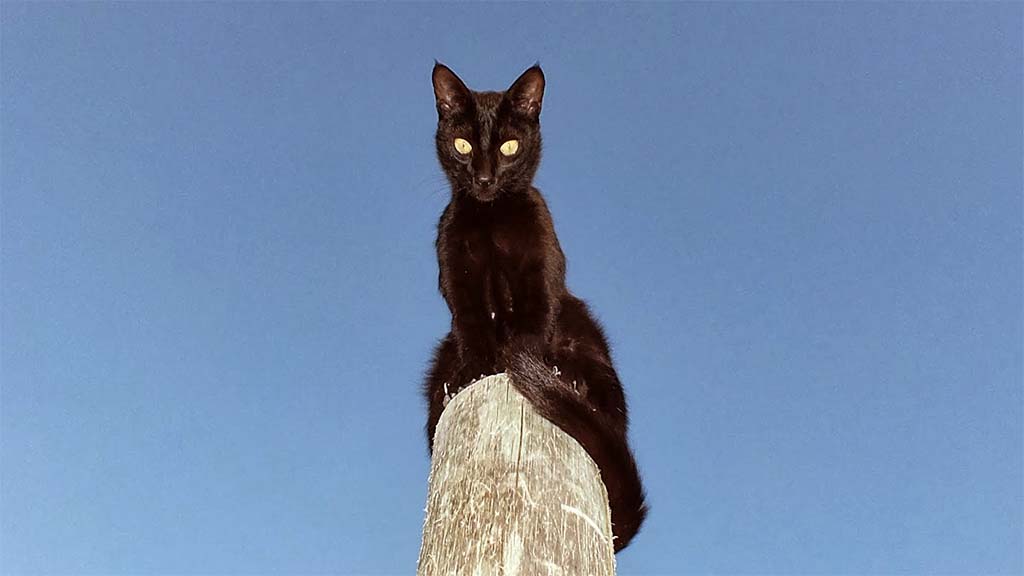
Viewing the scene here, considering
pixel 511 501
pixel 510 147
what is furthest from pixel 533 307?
pixel 511 501

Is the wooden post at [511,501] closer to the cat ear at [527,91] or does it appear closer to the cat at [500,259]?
the cat at [500,259]

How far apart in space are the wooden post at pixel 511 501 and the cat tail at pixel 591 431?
0.14ft

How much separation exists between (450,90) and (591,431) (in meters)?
2.14

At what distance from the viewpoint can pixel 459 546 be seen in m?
1.75

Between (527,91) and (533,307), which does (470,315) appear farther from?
(527,91)

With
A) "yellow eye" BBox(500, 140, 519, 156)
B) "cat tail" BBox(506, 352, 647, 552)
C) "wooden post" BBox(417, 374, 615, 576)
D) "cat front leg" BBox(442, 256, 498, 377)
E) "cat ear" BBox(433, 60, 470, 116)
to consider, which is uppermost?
"cat ear" BBox(433, 60, 470, 116)

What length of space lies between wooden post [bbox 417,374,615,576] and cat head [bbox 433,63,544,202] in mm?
1616

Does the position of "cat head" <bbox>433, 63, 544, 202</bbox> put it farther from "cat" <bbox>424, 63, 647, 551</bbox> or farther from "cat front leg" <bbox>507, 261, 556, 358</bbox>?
"cat front leg" <bbox>507, 261, 556, 358</bbox>

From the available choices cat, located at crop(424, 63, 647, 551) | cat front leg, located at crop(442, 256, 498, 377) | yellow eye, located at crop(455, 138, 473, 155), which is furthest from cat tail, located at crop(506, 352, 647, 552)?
yellow eye, located at crop(455, 138, 473, 155)

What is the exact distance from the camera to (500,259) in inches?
141

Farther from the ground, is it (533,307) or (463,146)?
(463,146)

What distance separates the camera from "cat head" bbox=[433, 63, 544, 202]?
3.63 meters

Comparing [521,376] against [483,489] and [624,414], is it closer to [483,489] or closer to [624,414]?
[483,489]

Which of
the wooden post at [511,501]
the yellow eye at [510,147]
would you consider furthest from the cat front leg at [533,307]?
the wooden post at [511,501]
